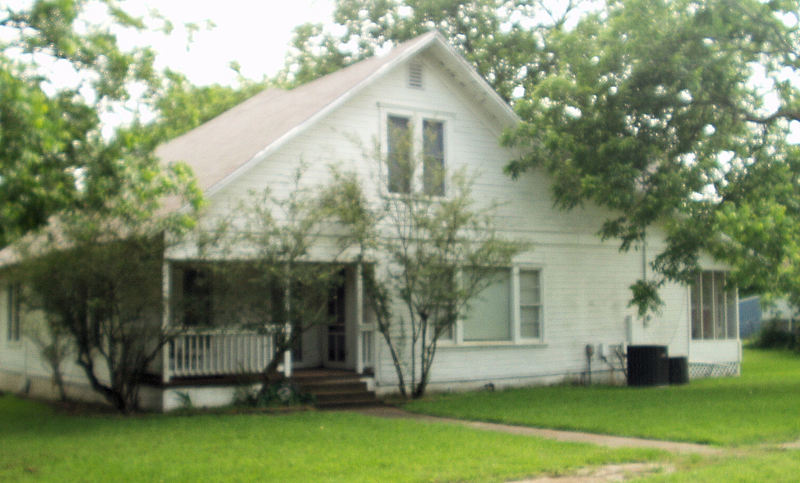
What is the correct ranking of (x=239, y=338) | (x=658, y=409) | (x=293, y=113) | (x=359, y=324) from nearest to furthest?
(x=658, y=409), (x=239, y=338), (x=359, y=324), (x=293, y=113)

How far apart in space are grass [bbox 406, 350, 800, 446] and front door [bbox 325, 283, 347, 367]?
211 centimetres

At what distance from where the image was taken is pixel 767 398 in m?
16.4

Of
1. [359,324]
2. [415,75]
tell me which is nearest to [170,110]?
[359,324]

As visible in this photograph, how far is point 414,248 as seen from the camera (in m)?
17.7

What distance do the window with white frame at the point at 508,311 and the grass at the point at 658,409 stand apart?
1179 millimetres

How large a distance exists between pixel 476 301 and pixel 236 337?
5057mm

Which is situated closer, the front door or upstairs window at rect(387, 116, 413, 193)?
upstairs window at rect(387, 116, 413, 193)

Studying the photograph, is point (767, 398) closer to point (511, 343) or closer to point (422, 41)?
point (511, 343)

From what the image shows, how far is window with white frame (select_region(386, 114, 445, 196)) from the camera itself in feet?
54.4

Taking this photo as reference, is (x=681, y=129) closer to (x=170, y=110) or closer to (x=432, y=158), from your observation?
(x=432, y=158)

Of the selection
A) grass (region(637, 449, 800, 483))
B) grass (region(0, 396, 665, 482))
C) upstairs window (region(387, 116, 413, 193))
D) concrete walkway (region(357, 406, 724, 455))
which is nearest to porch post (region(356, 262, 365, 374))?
upstairs window (region(387, 116, 413, 193))

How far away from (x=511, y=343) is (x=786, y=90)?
711 cm

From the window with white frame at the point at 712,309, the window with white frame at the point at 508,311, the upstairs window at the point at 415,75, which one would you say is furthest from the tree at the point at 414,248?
the window with white frame at the point at 712,309

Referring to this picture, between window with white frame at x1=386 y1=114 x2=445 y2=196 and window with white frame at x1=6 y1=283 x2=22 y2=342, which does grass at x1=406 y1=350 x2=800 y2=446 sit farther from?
window with white frame at x1=6 y1=283 x2=22 y2=342
